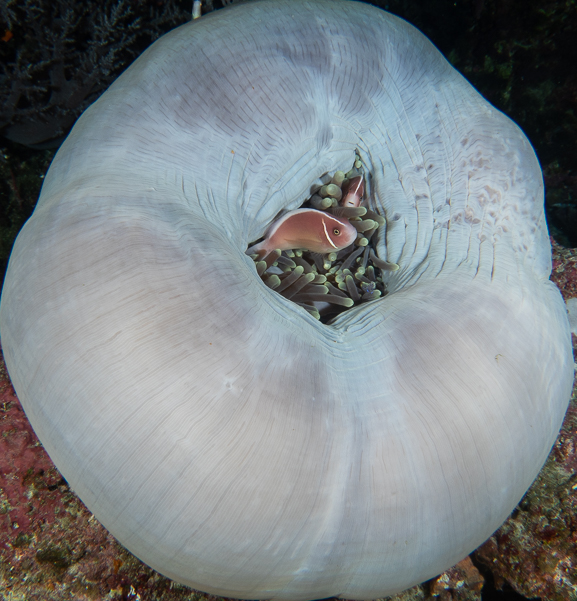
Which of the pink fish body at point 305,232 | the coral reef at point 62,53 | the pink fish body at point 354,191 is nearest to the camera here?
the pink fish body at point 305,232

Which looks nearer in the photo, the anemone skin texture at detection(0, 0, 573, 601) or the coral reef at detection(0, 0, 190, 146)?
the anemone skin texture at detection(0, 0, 573, 601)

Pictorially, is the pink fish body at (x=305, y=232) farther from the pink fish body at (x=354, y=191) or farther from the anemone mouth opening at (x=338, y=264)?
the pink fish body at (x=354, y=191)

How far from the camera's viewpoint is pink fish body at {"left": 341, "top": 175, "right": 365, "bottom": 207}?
67.9 inches

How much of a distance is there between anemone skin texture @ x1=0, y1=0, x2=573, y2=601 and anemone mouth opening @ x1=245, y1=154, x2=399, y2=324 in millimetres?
247

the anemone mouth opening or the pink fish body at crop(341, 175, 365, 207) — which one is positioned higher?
the pink fish body at crop(341, 175, 365, 207)

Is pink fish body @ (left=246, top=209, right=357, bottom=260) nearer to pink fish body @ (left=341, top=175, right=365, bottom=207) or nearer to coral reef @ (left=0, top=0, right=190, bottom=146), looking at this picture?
pink fish body @ (left=341, top=175, right=365, bottom=207)

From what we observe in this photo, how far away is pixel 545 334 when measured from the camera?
125cm

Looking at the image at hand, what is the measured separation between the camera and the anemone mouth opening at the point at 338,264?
158 cm

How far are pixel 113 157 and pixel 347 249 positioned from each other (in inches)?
41.3

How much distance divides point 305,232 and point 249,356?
77 cm

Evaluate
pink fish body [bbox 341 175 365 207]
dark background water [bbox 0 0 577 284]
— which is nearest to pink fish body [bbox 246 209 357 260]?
pink fish body [bbox 341 175 365 207]

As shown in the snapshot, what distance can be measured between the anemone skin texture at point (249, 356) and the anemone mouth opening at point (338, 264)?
0.25 meters

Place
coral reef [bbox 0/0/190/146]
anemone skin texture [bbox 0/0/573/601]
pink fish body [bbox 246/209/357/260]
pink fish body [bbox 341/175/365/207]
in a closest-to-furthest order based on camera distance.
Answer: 1. anemone skin texture [bbox 0/0/573/601]
2. pink fish body [bbox 246/209/357/260]
3. pink fish body [bbox 341/175/365/207]
4. coral reef [bbox 0/0/190/146]

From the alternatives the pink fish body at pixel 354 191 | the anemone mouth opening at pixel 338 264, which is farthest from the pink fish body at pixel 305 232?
the pink fish body at pixel 354 191
